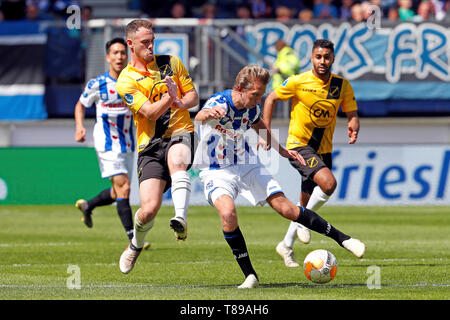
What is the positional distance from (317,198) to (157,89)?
8.83ft

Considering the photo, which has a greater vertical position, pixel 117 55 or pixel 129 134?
pixel 117 55

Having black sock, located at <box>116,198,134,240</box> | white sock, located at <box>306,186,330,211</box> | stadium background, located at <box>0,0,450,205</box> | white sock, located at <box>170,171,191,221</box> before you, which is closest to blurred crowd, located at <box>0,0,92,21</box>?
stadium background, located at <box>0,0,450,205</box>

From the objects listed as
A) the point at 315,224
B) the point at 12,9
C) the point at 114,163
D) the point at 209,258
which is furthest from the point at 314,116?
the point at 12,9

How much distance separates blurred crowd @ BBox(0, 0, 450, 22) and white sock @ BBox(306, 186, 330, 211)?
9.72 m

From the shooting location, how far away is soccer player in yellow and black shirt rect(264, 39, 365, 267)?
10164 millimetres

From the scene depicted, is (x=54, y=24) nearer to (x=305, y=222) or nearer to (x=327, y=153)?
(x=327, y=153)

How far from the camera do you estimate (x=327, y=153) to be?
34.8 feet

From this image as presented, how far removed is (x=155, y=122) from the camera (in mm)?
8445

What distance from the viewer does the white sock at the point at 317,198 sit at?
10.2 meters

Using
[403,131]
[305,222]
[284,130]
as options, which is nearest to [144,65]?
[305,222]

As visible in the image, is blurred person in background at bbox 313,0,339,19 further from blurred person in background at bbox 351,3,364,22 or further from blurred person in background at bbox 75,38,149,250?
blurred person in background at bbox 75,38,149,250
